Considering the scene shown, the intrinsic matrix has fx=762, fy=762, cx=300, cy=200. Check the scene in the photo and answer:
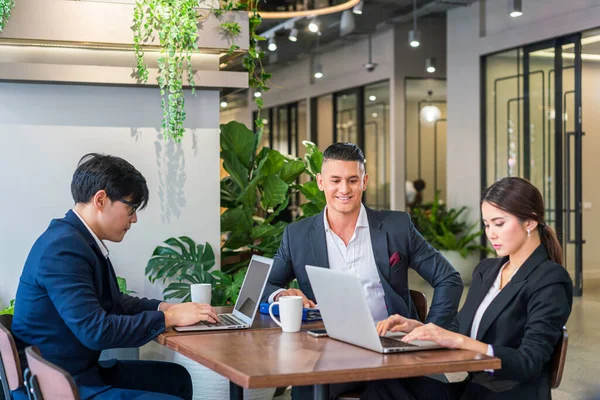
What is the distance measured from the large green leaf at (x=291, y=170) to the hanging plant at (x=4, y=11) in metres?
2.08

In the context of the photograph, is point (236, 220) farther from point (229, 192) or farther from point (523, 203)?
point (523, 203)

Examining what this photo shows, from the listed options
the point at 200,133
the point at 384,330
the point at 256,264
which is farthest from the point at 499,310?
the point at 200,133

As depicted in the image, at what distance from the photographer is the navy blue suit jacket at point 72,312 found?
2564 mm

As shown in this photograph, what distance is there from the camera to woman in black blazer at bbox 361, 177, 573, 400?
2395mm

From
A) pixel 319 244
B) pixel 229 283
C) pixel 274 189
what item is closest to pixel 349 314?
pixel 319 244

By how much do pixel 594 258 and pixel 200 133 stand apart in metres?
6.72

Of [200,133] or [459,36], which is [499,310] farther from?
[459,36]

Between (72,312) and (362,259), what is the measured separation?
1414 millimetres

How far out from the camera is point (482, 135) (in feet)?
36.3

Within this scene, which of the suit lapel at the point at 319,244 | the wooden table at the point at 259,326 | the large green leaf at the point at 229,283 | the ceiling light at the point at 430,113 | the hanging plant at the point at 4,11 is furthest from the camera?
the ceiling light at the point at 430,113

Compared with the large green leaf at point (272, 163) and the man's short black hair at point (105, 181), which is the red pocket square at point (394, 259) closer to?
the man's short black hair at point (105, 181)

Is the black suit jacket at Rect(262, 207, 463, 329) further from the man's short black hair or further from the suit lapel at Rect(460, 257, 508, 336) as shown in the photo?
the man's short black hair

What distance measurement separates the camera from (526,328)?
2520 mm

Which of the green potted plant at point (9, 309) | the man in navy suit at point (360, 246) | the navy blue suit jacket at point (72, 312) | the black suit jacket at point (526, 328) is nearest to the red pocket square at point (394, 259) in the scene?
the man in navy suit at point (360, 246)
